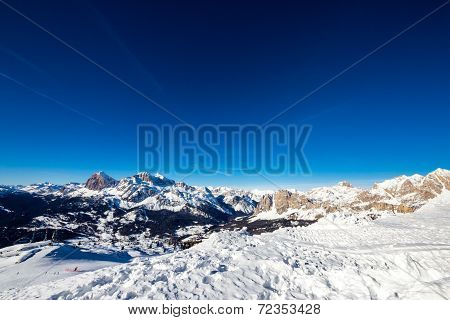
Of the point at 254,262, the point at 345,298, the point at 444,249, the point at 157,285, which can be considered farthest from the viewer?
the point at 444,249

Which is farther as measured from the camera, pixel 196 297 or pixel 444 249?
pixel 444 249

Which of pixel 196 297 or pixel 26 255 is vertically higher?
pixel 196 297

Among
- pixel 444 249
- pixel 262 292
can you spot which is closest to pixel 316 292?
pixel 262 292

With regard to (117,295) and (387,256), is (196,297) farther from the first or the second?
(387,256)
